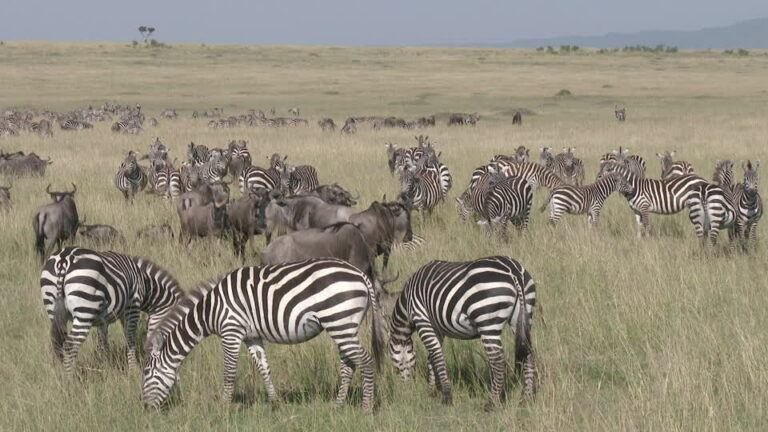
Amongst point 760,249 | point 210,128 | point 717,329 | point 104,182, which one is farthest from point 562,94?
point 717,329

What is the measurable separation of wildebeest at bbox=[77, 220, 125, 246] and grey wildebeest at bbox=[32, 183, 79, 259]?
0.43 meters

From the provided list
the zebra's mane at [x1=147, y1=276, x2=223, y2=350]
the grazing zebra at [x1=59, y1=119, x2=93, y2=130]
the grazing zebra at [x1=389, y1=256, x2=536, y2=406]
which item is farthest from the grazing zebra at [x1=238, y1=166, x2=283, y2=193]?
the grazing zebra at [x1=59, y1=119, x2=93, y2=130]

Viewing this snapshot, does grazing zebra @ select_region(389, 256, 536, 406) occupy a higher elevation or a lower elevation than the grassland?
higher

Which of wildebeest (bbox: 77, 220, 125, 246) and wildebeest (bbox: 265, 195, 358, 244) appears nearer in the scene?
wildebeest (bbox: 265, 195, 358, 244)

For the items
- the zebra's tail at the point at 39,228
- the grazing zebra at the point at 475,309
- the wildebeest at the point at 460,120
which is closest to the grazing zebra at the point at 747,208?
the grazing zebra at the point at 475,309

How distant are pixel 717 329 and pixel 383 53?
13372 centimetres

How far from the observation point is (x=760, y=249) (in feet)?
41.3

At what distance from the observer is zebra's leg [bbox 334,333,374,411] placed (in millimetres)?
6398

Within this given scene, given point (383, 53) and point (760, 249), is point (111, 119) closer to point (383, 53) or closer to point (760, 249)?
point (760, 249)

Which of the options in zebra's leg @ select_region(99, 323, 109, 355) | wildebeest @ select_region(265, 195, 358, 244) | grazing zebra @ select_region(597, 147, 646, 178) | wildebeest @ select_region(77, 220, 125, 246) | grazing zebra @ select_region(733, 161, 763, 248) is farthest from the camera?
grazing zebra @ select_region(597, 147, 646, 178)

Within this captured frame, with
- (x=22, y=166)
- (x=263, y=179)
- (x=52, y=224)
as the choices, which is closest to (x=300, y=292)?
(x=52, y=224)

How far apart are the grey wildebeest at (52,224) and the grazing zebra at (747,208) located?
10.7 m

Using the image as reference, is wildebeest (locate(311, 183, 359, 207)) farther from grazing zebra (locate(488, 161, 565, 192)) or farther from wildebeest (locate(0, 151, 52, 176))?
wildebeest (locate(0, 151, 52, 176))

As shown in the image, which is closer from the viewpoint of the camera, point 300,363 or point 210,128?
point 300,363
